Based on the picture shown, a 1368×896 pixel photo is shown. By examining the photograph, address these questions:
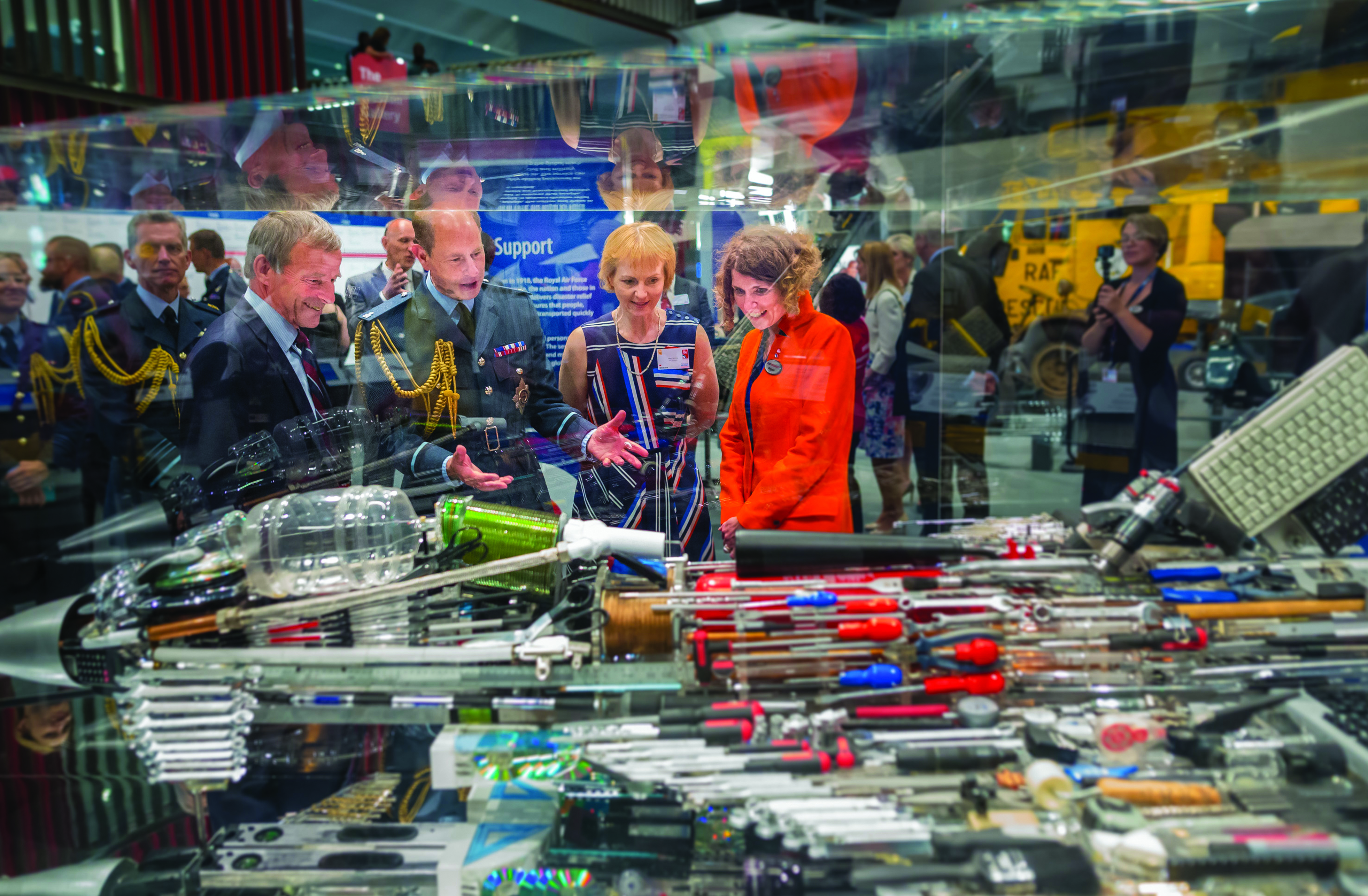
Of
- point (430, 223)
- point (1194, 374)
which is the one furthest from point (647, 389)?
point (1194, 374)

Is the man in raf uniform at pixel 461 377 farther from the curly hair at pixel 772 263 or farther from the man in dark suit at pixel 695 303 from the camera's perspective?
the curly hair at pixel 772 263

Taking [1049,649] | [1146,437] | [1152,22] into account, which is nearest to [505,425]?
[1049,649]

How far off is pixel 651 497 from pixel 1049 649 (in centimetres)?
116

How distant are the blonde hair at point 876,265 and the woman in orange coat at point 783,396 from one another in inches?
7.3

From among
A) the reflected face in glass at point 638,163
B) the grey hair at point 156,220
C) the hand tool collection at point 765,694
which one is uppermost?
the reflected face in glass at point 638,163

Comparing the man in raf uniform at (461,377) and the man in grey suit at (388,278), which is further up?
the man in grey suit at (388,278)

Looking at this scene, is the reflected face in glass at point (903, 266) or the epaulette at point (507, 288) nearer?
the epaulette at point (507, 288)

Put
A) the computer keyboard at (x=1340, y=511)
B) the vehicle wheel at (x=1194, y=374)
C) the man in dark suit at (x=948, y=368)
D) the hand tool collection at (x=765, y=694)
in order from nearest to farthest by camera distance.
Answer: the hand tool collection at (x=765, y=694) → the computer keyboard at (x=1340, y=511) → the vehicle wheel at (x=1194, y=374) → the man in dark suit at (x=948, y=368)

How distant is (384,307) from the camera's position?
2.06 m

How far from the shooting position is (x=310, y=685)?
1.29 meters

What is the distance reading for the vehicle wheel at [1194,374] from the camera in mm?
2354

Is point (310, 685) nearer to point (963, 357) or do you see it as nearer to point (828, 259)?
point (828, 259)

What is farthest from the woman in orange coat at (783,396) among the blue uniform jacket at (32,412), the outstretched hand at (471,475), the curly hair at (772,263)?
the blue uniform jacket at (32,412)

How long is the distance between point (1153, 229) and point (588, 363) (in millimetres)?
1716
